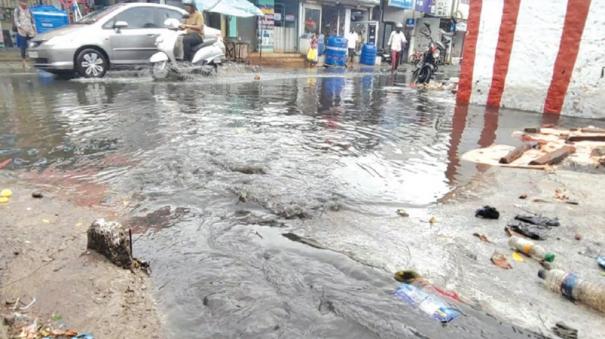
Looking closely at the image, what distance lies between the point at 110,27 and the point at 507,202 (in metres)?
10.5

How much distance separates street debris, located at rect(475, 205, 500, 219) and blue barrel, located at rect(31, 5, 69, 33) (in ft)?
48.3

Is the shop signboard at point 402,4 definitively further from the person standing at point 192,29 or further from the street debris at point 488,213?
the street debris at point 488,213

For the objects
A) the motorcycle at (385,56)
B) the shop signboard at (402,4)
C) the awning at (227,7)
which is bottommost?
the motorcycle at (385,56)

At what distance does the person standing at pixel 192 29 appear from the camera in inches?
475

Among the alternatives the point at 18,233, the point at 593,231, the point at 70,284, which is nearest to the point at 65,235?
the point at 18,233

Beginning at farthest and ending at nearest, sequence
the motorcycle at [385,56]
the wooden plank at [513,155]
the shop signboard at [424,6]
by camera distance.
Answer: the shop signboard at [424,6]
the motorcycle at [385,56]
the wooden plank at [513,155]

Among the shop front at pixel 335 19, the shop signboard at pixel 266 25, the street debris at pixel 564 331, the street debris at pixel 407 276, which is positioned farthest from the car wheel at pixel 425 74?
the street debris at pixel 564 331

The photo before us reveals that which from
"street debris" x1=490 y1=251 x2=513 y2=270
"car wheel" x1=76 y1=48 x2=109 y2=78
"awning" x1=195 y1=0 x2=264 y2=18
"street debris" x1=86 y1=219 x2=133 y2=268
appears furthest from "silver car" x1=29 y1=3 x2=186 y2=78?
"street debris" x1=490 y1=251 x2=513 y2=270

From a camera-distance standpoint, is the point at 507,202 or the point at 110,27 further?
the point at 110,27

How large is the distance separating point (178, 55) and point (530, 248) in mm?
11242

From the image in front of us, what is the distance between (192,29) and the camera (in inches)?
479

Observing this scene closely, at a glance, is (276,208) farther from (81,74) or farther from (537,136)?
A: (81,74)

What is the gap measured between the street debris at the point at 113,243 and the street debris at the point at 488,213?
2602mm

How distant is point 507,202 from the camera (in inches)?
156
